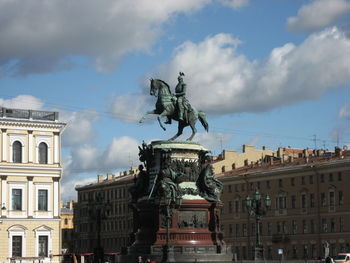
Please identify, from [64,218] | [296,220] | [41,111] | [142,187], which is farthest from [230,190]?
[142,187]

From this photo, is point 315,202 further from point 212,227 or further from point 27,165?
point 212,227

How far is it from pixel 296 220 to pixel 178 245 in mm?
77469

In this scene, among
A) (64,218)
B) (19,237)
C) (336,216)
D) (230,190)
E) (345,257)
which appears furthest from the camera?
(64,218)

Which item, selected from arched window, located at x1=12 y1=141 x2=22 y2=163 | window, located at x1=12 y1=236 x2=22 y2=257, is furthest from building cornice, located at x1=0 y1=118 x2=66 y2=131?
window, located at x1=12 y1=236 x2=22 y2=257

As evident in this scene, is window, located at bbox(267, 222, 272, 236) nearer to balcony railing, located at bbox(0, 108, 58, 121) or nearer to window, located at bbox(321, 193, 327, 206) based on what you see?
window, located at bbox(321, 193, 327, 206)

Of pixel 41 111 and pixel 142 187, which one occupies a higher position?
pixel 41 111

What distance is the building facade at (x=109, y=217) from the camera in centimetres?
15700

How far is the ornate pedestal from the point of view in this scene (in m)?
50.2

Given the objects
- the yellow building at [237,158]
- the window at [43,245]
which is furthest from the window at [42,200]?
the yellow building at [237,158]

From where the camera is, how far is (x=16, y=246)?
92.8m

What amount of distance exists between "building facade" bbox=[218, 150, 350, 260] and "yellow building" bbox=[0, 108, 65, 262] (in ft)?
105

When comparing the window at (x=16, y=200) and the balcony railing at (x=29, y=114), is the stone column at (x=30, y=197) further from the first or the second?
the balcony railing at (x=29, y=114)

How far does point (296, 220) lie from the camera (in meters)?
125

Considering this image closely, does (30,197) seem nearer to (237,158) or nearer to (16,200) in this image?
(16,200)
